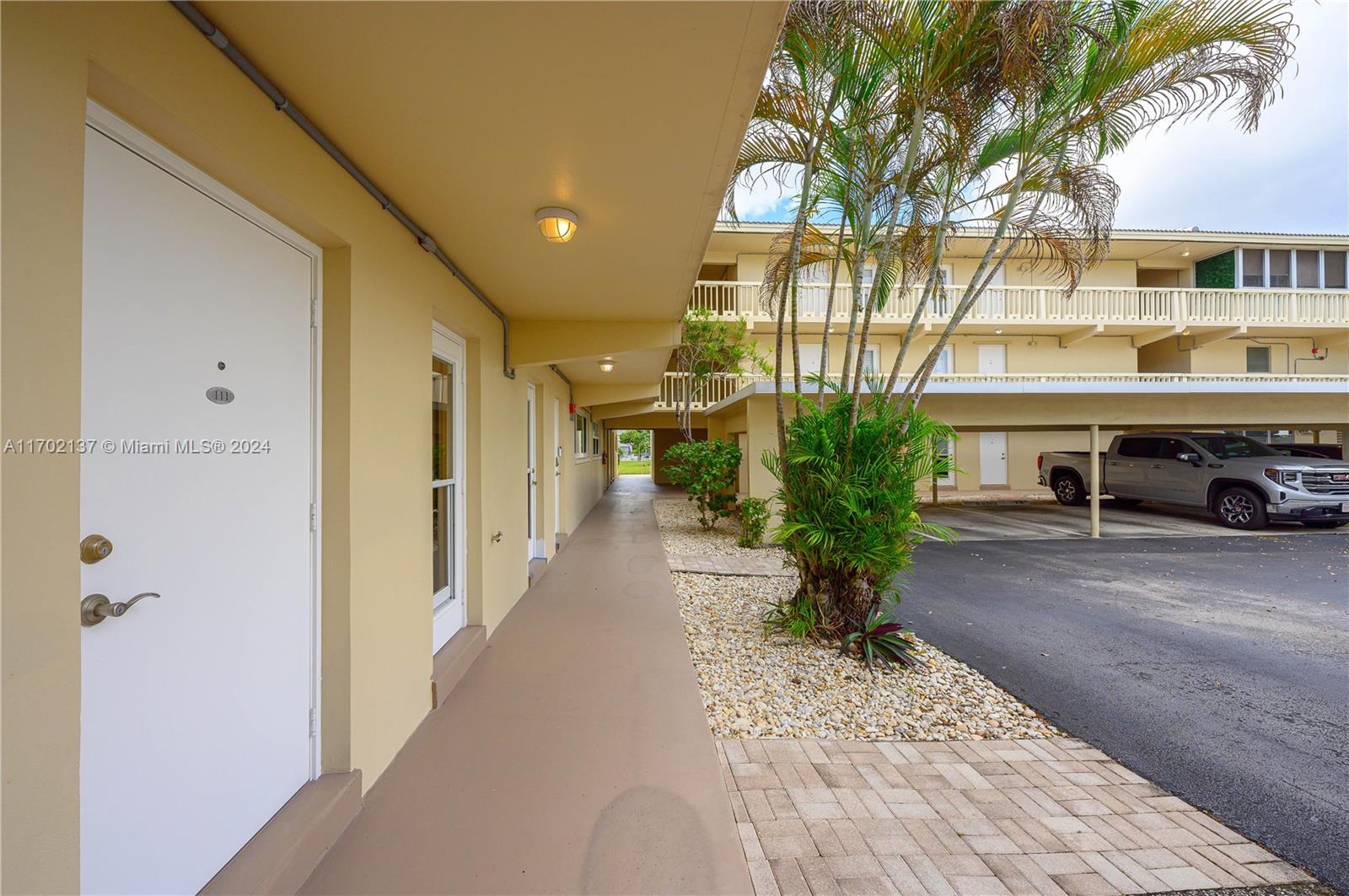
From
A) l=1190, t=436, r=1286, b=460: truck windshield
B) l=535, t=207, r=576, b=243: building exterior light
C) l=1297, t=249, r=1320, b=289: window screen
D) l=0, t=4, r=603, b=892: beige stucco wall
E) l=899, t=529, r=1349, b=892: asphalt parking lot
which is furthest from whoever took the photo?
l=1297, t=249, r=1320, b=289: window screen

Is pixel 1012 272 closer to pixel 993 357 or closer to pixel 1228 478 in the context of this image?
pixel 993 357

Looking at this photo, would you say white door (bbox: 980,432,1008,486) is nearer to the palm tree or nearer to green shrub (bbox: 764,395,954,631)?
the palm tree

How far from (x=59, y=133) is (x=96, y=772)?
54.9 inches

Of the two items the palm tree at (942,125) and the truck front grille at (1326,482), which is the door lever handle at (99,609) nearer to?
the palm tree at (942,125)

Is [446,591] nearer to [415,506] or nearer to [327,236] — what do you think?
[415,506]

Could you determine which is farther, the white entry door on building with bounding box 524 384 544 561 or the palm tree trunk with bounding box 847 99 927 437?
the white entry door on building with bounding box 524 384 544 561

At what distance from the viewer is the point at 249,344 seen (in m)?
1.66

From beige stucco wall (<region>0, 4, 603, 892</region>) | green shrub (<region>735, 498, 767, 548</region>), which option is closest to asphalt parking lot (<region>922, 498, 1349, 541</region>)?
green shrub (<region>735, 498, 767, 548</region>)

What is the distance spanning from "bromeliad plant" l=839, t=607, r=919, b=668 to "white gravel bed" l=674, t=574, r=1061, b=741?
0.08m

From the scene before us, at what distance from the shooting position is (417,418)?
2.64 m

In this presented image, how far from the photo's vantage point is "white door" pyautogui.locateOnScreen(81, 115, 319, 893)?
122 centimetres

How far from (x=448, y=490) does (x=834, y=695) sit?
2777mm

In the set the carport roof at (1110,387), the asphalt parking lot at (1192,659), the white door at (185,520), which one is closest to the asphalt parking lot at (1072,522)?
the asphalt parking lot at (1192,659)

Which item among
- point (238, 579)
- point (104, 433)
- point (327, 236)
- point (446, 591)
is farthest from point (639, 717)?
point (327, 236)
